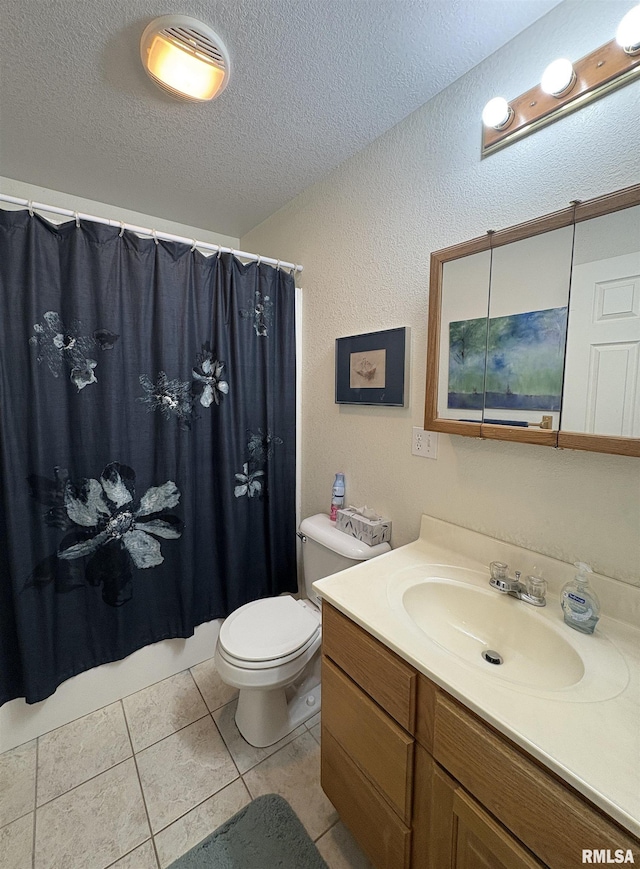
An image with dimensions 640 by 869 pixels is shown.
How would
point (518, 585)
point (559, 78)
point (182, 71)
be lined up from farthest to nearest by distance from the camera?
point (182, 71) → point (518, 585) → point (559, 78)

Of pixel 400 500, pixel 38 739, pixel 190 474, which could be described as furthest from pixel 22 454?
pixel 400 500

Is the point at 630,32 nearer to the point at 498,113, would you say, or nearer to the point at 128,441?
the point at 498,113

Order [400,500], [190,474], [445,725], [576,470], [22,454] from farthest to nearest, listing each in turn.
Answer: [190,474] → [400,500] → [22,454] → [576,470] → [445,725]

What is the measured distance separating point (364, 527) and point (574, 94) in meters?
1.44

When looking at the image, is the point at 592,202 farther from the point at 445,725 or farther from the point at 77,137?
the point at 77,137

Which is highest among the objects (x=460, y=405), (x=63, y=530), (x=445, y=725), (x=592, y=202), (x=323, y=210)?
(x=323, y=210)

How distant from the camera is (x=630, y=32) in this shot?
0.77 metres

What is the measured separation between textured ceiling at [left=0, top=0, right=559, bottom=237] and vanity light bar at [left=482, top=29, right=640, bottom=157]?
22 cm

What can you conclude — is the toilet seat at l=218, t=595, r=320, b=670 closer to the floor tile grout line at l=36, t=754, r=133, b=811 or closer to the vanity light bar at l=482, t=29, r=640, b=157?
the floor tile grout line at l=36, t=754, r=133, b=811

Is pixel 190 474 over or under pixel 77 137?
under

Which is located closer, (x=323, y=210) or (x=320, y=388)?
(x=323, y=210)

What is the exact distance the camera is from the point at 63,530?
1.41 m

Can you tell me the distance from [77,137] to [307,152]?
0.93m

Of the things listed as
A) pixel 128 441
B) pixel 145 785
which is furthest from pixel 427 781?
pixel 128 441
